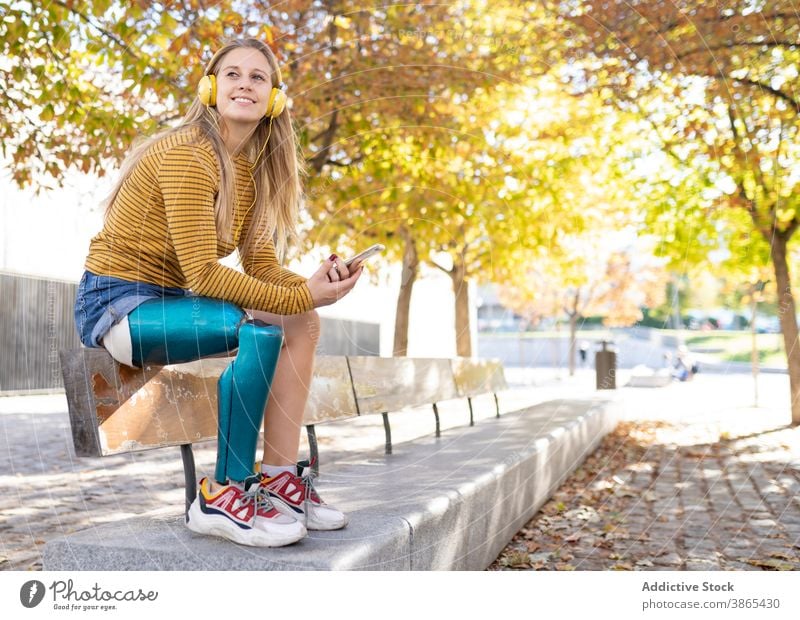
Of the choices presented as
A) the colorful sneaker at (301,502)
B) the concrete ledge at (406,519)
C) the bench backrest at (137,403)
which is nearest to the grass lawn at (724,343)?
the concrete ledge at (406,519)

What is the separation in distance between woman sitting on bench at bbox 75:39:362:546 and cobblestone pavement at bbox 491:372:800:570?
1.45m

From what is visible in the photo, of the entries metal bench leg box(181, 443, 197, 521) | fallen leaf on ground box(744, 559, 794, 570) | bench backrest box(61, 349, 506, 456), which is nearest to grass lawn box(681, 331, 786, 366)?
fallen leaf on ground box(744, 559, 794, 570)

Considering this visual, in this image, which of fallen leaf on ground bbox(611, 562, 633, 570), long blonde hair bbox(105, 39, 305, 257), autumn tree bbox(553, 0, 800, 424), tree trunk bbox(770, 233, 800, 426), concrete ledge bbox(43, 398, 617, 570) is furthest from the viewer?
tree trunk bbox(770, 233, 800, 426)

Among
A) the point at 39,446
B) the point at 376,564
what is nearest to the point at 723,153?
the point at 376,564

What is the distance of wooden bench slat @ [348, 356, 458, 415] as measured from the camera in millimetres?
3965

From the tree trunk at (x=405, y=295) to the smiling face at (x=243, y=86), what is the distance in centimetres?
457

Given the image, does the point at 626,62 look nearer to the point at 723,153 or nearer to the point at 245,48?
the point at 723,153

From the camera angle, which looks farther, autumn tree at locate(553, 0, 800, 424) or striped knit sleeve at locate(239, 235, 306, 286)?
autumn tree at locate(553, 0, 800, 424)

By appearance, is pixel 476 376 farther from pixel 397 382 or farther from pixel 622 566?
pixel 622 566

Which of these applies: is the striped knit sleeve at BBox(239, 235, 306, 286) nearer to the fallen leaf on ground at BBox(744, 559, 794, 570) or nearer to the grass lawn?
the grass lawn

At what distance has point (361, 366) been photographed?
13.0ft

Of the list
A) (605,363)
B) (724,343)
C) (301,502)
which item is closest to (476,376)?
(724,343)

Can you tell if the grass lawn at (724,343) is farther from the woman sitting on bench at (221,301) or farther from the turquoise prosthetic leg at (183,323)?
the turquoise prosthetic leg at (183,323)

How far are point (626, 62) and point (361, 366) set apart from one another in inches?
143
